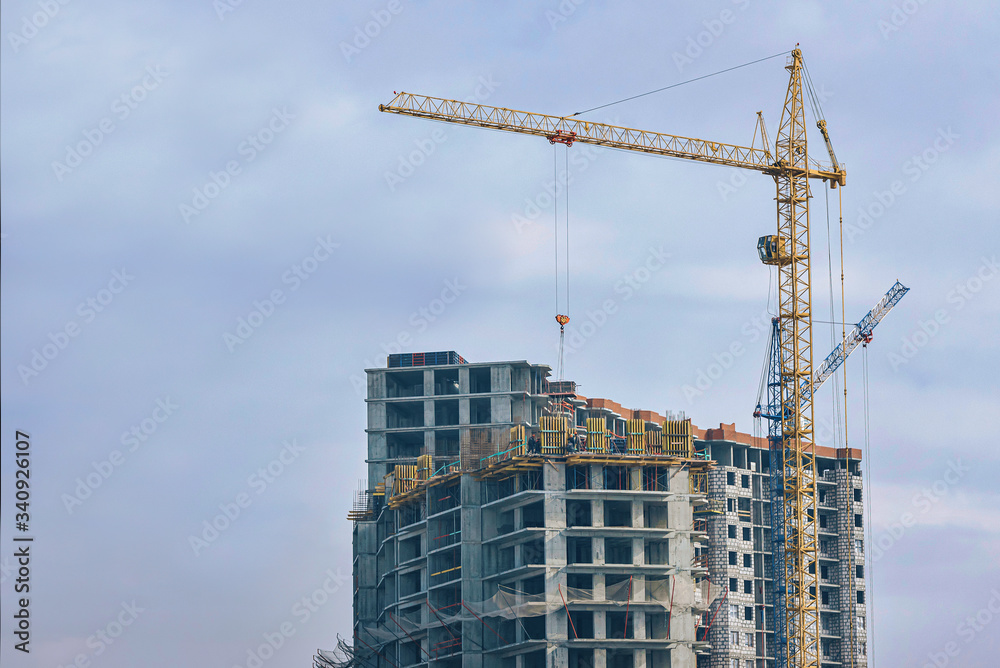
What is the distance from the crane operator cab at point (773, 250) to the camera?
14338 cm

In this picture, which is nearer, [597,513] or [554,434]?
[597,513]

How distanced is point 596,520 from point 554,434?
7.44 m

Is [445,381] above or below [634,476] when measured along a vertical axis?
above

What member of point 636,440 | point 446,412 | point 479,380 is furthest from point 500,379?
point 636,440

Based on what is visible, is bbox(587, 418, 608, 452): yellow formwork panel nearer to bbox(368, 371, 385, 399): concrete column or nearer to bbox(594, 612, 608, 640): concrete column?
bbox(594, 612, 608, 640): concrete column

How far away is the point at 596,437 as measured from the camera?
4806 inches

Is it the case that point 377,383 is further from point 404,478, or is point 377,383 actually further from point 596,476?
point 596,476

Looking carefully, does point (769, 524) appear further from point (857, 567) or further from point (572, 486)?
point (572, 486)

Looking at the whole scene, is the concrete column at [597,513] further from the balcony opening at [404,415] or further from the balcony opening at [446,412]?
the balcony opening at [404,415]

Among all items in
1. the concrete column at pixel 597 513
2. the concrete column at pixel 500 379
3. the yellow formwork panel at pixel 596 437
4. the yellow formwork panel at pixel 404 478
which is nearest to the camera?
the concrete column at pixel 597 513

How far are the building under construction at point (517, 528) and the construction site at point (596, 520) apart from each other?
166 millimetres

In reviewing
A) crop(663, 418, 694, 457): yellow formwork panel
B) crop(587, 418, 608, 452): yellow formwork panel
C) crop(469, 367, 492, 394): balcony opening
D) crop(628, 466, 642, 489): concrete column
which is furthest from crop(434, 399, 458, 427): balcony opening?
crop(628, 466, 642, 489): concrete column

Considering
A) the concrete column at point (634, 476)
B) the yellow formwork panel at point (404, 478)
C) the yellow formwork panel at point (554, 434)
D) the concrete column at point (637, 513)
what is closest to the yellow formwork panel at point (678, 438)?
the concrete column at point (634, 476)

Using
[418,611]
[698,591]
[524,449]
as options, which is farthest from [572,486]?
[418,611]
